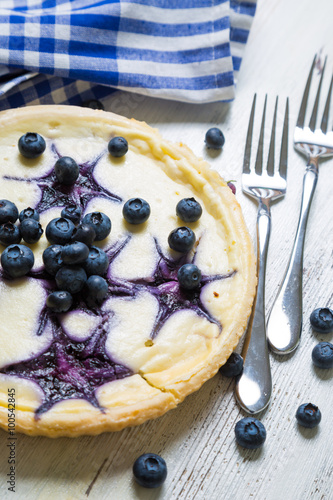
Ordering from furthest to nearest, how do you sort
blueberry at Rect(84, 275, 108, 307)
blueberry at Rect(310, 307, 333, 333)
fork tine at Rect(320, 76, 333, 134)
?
1. fork tine at Rect(320, 76, 333, 134)
2. blueberry at Rect(310, 307, 333, 333)
3. blueberry at Rect(84, 275, 108, 307)

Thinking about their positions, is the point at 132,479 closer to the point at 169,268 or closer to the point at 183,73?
the point at 169,268

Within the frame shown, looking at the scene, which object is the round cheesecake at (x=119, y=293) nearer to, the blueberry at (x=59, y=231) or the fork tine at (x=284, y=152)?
the blueberry at (x=59, y=231)

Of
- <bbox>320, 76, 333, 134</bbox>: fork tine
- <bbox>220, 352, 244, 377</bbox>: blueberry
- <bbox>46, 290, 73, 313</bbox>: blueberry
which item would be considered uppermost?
<bbox>320, 76, 333, 134</bbox>: fork tine

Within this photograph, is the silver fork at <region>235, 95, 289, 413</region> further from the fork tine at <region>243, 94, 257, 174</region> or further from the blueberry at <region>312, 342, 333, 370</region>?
the blueberry at <region>312, 342, 333, 370</region>

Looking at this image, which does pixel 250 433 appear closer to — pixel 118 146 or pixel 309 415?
pixel 309 415

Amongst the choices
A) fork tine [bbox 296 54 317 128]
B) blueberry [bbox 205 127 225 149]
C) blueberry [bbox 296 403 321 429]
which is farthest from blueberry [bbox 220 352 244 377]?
fork tine [bbox 296 54 317 128]

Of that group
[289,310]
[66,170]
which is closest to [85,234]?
[66,170]

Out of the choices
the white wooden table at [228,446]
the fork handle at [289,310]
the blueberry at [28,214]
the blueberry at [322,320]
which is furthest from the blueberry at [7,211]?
the blueberry at [322,320]
